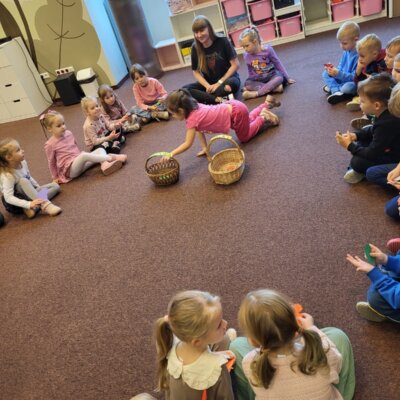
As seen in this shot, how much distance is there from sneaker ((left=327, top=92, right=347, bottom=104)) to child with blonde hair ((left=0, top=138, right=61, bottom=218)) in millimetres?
2147

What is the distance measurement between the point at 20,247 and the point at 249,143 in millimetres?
1696

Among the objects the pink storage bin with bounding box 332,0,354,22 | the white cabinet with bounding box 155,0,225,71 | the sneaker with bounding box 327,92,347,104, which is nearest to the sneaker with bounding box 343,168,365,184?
the sneaker with bounding box 327,92,347,104

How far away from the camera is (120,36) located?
486cm

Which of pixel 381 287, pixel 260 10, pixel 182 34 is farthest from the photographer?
pixel 182 34

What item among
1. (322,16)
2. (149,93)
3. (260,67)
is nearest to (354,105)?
(260,67)

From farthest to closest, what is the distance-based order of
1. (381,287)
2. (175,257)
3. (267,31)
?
(267,31) < (175,257) < (381,287)

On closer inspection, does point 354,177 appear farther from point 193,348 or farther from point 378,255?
point 193,348

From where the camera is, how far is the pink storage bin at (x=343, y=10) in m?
4.43

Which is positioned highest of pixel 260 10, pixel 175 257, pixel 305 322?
pixel 260 10

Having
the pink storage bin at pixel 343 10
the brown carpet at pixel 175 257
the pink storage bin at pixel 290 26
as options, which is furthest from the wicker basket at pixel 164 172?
the pink storage bin at pixel 343 10

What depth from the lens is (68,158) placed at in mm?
2979

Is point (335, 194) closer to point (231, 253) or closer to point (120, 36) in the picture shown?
point (231, 253)

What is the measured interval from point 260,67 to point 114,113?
137cm

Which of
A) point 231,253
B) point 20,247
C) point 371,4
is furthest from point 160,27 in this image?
point 231,253
